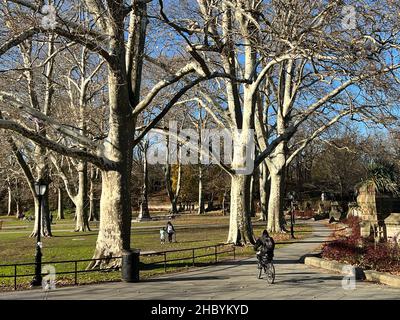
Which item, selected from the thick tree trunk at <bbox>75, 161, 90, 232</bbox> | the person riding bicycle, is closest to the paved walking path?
the person riding bicycle

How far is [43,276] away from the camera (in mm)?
14773

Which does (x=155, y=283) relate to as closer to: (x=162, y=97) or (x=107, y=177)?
(x=107, y=177)

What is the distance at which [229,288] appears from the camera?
1198 centimetres

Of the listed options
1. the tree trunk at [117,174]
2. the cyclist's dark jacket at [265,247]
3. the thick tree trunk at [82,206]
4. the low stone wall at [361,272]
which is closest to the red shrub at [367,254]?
the low stone wall at [361,272]

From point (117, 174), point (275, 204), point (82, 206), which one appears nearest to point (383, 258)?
point (117, 174)

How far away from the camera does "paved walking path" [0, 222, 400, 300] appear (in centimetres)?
1073

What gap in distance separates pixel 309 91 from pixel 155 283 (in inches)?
810

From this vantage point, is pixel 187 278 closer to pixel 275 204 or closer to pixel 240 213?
pixel 240 213

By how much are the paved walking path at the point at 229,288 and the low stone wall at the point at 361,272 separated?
10.3 inches

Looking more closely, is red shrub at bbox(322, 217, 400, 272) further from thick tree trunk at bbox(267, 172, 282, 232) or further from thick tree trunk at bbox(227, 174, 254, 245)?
thick tree trunk at bbox(267, 172, 282, 232)

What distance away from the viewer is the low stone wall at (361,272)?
38.1ft

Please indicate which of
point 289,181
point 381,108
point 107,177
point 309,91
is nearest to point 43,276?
point 107,177

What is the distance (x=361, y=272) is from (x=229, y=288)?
13.0ft

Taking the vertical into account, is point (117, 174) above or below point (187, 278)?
above
